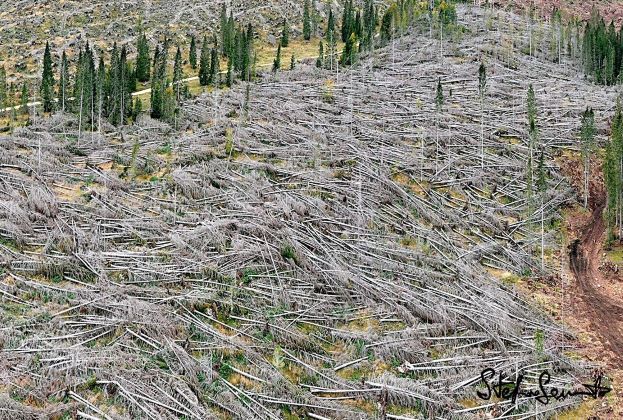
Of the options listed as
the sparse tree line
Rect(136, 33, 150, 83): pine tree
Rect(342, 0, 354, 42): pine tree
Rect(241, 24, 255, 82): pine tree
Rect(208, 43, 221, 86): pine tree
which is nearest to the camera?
the sparse tree line

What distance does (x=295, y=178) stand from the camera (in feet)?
93.1

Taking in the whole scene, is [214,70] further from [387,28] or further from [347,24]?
[347,24]

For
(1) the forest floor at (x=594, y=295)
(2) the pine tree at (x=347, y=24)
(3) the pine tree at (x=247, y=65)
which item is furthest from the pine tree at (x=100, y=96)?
(2) the pine tree at (x=347, y=24)

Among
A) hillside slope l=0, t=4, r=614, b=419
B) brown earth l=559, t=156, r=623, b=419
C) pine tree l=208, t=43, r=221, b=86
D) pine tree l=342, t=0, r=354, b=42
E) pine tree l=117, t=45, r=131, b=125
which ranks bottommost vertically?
brown earth l=559, t=156, r=623, b=419

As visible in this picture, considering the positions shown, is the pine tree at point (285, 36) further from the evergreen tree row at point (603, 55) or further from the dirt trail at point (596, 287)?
the dirt trail at point (596, 287)

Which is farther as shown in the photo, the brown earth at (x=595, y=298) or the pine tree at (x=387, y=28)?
the pine tree at (x=387, y=28)

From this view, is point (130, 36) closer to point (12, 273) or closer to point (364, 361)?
point (12, 273)

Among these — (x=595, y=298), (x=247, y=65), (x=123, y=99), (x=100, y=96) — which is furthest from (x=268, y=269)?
(x=247, y=65)

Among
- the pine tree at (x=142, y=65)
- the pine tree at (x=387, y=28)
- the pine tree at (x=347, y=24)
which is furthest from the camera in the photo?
the pine tree at (x=347, y=24)

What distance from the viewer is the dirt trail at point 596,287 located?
20.2 metres

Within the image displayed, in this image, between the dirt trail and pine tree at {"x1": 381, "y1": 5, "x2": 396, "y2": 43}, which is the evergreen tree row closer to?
pine tree at {"x1": 381, "y1": 5, "x2": 396, "y2": 43}

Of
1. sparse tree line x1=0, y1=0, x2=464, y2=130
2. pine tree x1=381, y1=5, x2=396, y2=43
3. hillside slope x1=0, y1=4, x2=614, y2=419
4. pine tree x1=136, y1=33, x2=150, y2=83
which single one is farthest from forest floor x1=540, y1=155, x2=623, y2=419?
pine tree x1=381, y1=5, x2=396, y2=43

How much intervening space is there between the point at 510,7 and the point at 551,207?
95.8 metres

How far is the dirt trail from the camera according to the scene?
20184mm
